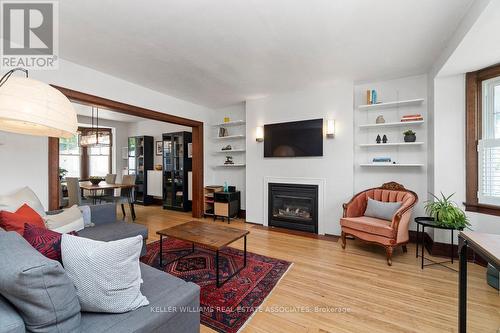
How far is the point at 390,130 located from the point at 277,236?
2.53m

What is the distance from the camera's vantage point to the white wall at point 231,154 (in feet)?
16.7

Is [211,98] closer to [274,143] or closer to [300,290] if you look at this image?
[274,143]

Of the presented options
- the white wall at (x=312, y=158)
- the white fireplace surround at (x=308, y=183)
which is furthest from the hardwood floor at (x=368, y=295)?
the white wall at (x=312, y=158)

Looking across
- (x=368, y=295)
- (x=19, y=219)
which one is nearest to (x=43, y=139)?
(x=19, y=219)

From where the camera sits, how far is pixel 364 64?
2.97 metres

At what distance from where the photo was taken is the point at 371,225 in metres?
2.84

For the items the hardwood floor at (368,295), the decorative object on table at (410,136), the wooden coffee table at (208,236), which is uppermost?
the decorative object on table at (410,136)

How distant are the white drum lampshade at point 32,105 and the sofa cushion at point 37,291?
69cm

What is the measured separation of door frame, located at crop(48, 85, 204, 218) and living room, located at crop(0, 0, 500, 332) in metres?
0.02

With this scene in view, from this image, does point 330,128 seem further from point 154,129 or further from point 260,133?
point 154,129

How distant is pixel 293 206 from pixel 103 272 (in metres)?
3.54

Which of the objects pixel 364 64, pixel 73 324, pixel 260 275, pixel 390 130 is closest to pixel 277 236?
pixel 260 275

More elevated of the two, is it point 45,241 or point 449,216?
point 45,241

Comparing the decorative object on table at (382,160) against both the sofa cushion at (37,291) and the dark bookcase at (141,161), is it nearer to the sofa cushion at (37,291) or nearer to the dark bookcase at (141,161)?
the sofa cushion at (37,291)
